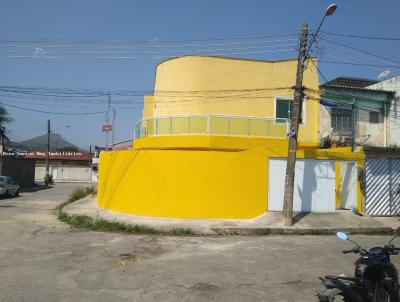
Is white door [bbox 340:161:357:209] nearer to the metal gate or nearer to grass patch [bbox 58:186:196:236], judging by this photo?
the metal gate

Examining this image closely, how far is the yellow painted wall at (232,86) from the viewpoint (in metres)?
21.2

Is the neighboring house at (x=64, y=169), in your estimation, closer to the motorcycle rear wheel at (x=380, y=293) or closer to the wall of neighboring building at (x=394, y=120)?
the wall of neighboring building at (x=394, y=120)

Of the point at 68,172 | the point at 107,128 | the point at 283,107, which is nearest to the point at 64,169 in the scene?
the point at 68,172

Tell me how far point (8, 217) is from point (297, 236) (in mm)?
11285

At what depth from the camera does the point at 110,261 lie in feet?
30.8

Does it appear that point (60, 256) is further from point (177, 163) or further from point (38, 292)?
point (177, 163)

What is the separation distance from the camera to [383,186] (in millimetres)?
17438

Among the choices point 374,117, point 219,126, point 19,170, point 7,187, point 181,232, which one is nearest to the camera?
point 181,232

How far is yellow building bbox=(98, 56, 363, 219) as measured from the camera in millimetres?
16031

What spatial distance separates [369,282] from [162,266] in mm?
4858

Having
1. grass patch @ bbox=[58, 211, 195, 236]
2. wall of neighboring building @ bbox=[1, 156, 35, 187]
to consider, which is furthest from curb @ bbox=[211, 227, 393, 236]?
wall of neighboring building @ bbox=[1, 156, 35, 187]

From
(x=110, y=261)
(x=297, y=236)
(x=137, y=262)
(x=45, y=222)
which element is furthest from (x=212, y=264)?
(x=45, y=222)

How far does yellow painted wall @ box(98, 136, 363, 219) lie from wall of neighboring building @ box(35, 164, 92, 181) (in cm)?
5050

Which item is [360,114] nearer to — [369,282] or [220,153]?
[220,153]
